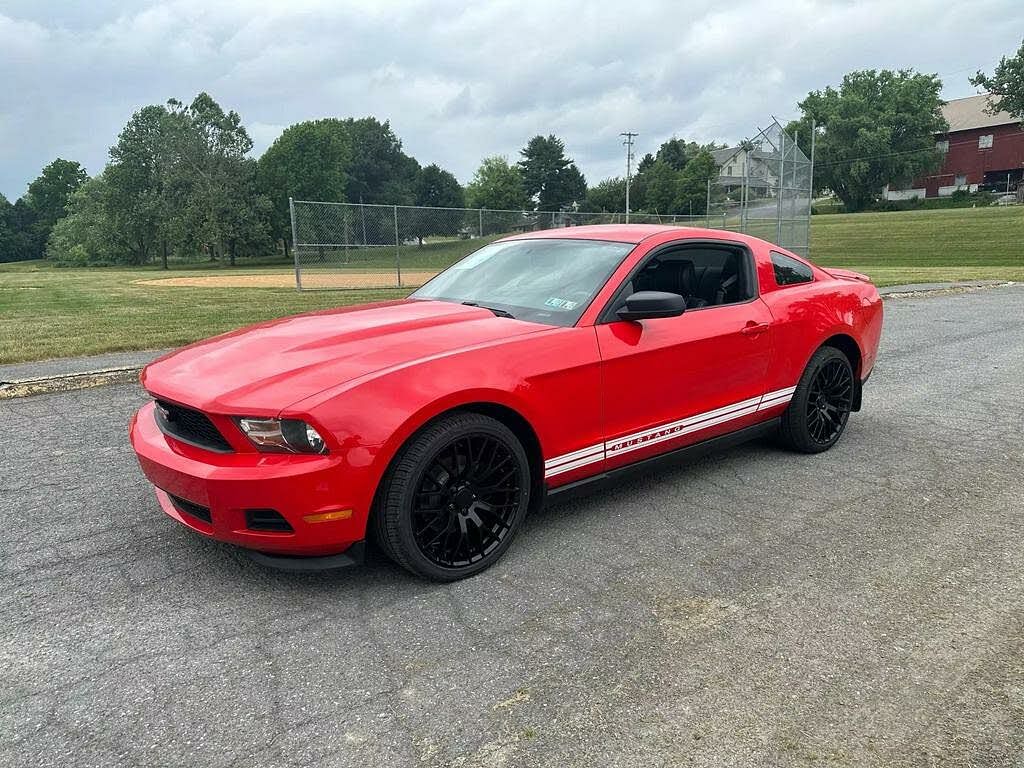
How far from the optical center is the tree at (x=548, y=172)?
4267 inches

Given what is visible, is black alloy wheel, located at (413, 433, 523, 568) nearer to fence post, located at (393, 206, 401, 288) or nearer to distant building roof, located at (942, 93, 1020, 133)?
fence post, located at (393, 206, 401, 288)

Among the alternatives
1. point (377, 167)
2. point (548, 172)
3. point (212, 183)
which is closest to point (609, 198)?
point (548, 172)

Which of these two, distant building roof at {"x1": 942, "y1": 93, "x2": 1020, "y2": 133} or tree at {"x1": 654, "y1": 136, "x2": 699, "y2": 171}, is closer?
distant building roof at {"x1": 942, "y1": 93, "x2": 1020, "y2": 133}

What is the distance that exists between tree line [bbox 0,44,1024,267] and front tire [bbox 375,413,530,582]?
17327 millimetres

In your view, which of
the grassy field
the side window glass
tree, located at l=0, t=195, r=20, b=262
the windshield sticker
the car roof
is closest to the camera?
the windshield sticker

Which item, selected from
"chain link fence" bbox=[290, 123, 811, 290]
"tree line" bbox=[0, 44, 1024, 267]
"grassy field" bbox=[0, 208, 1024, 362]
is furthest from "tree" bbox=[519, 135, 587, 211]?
"chain link fence" bbox=[290, 123, 811, 290]

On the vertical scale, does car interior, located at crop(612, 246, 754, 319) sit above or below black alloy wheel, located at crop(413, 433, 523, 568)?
above

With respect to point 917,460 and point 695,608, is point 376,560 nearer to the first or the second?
point 695,608

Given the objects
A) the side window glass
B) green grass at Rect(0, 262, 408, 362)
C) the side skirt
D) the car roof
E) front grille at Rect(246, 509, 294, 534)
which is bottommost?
the side skirt

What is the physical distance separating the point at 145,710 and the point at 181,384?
129cm

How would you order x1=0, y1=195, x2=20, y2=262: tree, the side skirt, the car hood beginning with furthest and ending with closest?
x1=0, y1=195, x2=20, y2=262: tree, the side skirt, the car hood

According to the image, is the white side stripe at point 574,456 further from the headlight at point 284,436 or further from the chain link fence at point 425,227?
the chain link fence at point 425,227

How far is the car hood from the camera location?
8.93ft

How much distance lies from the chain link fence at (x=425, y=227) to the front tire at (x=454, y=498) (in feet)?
51.4
